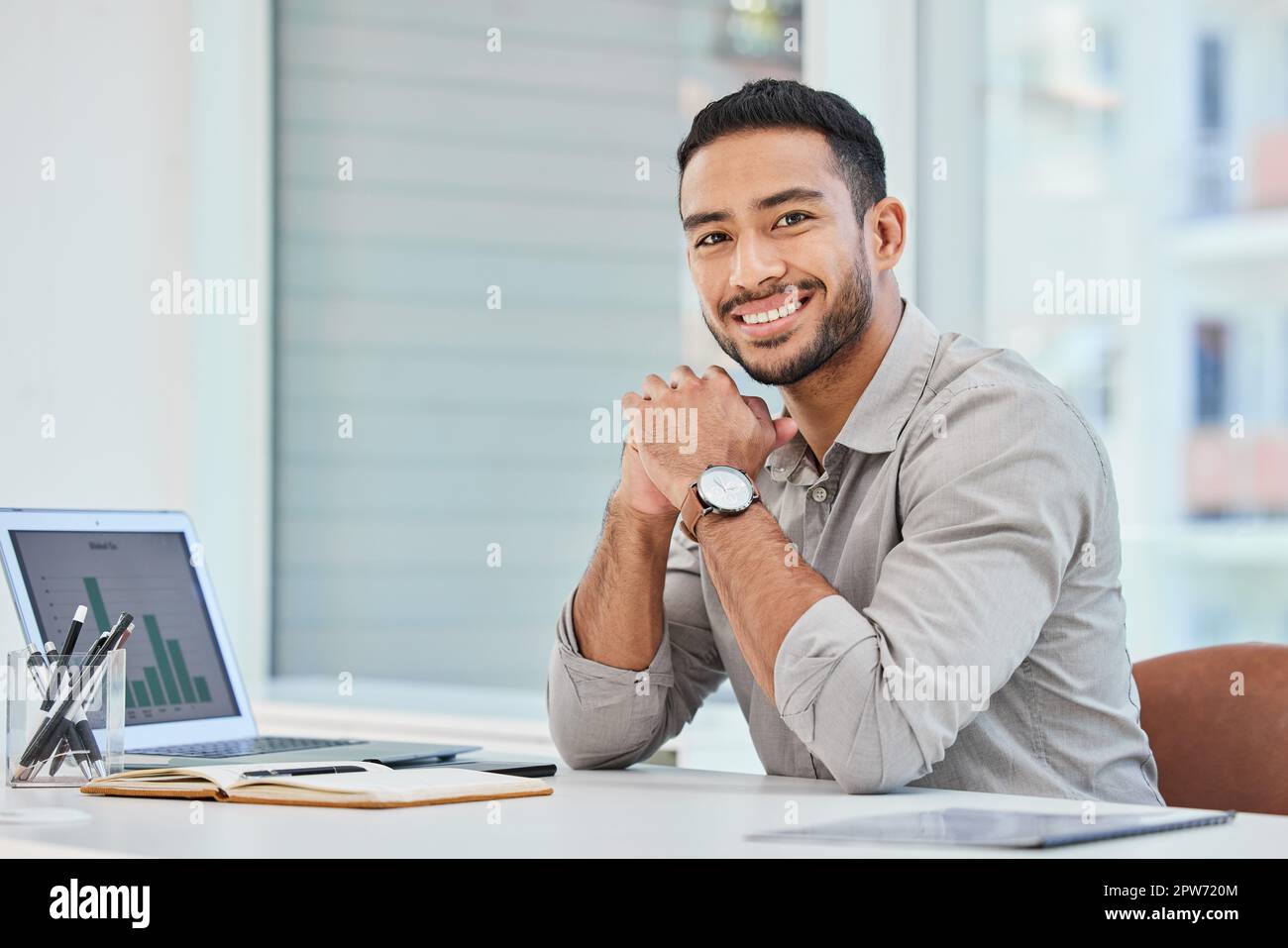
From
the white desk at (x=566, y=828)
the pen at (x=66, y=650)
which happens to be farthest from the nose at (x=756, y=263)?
the pen at (x=66, y=650)

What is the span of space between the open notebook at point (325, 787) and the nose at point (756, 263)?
66 cm

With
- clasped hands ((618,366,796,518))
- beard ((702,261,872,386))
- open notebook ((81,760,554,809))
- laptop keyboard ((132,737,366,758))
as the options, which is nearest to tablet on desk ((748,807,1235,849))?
open notebook ((81,760,554,809))

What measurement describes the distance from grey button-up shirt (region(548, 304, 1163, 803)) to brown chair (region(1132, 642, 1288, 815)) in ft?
0.16

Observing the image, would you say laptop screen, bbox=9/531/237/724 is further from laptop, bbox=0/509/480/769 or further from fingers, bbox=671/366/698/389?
fingers, bbox=671/366/698/389

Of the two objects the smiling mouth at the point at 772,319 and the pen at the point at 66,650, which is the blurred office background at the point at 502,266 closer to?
the smiling mouth at the point at 772,319

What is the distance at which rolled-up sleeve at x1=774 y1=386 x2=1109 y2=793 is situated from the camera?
4.36 feet

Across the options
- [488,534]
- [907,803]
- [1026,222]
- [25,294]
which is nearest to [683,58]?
[1026,222]

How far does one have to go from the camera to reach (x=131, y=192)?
128 inches

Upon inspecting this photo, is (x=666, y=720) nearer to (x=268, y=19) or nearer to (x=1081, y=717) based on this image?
(x=1081, y=717)

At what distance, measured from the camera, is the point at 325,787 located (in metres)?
1.25

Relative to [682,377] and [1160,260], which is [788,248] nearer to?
[682,377]

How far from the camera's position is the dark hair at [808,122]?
1.74 meters

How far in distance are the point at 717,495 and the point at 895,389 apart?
0.25m
